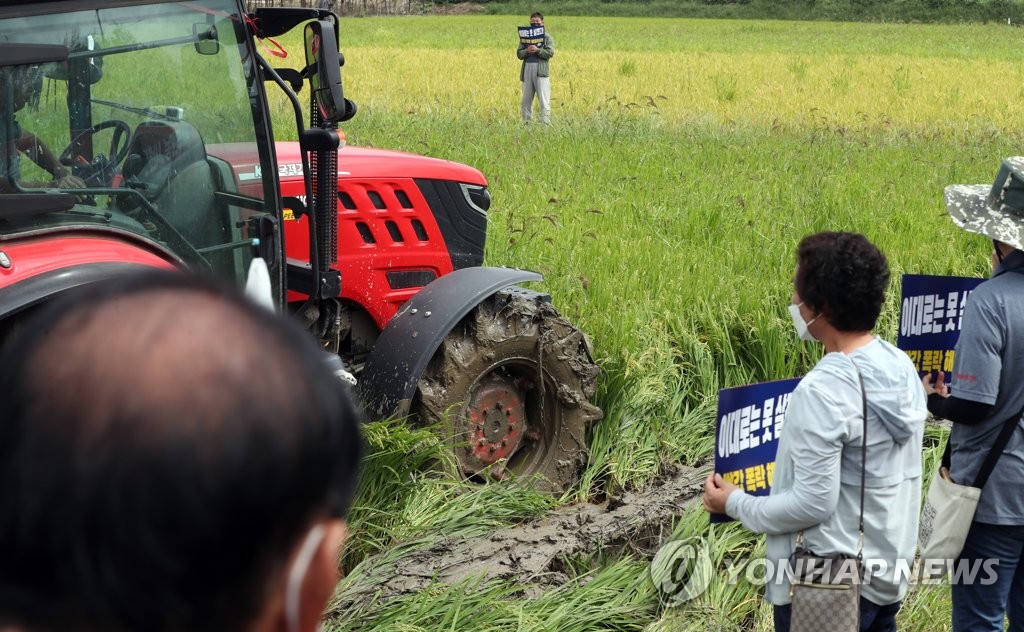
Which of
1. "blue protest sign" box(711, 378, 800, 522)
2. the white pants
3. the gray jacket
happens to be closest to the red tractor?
"blue protest sign" box(711, 378, 800, 522)

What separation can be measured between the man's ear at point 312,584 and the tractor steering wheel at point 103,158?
100 inches

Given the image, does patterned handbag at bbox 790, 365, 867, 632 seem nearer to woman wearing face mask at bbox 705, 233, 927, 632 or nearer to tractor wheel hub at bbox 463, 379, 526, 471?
Answer: woman wearing face mask at bbox 705, 233, 927, 632

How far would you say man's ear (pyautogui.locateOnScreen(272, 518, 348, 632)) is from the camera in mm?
765

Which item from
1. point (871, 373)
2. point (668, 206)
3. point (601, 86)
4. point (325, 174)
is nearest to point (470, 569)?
point (325, 174)

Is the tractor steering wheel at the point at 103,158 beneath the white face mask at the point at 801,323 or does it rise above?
above

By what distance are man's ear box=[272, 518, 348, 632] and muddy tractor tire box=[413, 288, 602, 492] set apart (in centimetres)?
347

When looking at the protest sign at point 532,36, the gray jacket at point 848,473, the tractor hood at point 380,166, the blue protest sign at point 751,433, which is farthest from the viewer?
the protest sign at point 532,36

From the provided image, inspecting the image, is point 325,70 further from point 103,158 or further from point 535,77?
point 535,77

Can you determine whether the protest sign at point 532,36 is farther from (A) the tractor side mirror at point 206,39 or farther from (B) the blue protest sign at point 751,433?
(B) the blue protest sign at point 751,433

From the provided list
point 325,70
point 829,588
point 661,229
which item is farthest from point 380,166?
point 661,229

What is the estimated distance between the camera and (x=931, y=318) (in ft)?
11.3

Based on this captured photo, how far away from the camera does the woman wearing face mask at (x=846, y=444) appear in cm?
249

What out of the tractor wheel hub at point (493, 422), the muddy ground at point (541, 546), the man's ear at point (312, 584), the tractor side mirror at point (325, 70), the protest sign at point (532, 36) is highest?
the protest sign at point (532, 36)

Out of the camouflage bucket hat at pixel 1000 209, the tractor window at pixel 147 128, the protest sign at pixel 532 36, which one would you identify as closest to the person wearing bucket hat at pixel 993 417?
the camouflage bucket hat at pixel 1000 209
